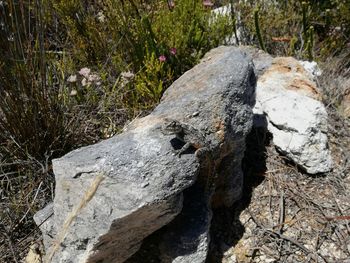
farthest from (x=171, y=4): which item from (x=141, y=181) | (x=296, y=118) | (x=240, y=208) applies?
(x=141, y=181)

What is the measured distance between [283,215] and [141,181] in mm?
1045

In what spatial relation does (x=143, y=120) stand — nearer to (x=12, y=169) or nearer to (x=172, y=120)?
(x=172, y=120)

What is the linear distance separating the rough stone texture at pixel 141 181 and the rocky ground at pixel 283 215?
393 mm

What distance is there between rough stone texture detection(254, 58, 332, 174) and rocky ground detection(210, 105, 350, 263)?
0.09 meters

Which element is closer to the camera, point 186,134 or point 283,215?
point 186,134

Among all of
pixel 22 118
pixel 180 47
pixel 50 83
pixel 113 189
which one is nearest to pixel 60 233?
pixel 113 189

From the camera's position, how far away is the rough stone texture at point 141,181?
5.87 feet

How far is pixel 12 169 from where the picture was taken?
268 centimetres

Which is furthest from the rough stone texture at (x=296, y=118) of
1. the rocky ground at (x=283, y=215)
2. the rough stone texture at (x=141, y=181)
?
the rough stone texture at (x=141, y=181)

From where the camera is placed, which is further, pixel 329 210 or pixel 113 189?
pixel 329 210

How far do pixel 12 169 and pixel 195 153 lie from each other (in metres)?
1.35

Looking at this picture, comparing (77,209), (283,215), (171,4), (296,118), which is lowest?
(283,215)

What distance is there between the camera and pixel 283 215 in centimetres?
245

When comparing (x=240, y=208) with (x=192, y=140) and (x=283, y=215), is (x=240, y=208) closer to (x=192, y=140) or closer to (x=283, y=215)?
(x=283, y=215)
